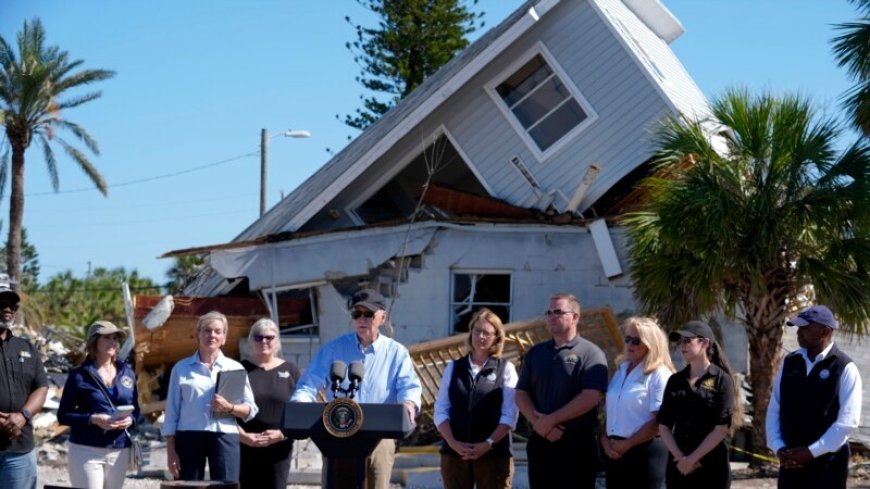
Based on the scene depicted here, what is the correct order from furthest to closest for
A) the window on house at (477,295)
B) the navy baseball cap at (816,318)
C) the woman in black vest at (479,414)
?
the window on house at (477,295) < the woman in black vest at (479,414) < the navy baseball cap at (816,318)

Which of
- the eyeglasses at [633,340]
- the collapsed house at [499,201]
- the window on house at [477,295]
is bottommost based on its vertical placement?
the eyeglasses at [633,340]

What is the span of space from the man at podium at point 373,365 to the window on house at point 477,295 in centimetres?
917

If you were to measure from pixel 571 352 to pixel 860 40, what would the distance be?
8071 mm

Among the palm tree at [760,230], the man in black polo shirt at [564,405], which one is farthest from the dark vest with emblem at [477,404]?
the palm tree at [760,230]

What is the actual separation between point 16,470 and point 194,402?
1.24m

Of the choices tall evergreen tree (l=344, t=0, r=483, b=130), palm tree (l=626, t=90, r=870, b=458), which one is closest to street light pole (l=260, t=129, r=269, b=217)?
tall evergreen tree (l=344, t=0, r=483, b=130)

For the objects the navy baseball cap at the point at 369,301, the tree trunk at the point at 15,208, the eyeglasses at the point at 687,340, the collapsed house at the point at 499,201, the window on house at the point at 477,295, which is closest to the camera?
the navy baseball cap at the point at 369,301

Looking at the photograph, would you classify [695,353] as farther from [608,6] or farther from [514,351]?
[608,6]

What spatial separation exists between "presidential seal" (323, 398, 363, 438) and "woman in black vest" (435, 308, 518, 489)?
199cm

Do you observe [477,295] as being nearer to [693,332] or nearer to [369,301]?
[693,332]

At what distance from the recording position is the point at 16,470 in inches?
313

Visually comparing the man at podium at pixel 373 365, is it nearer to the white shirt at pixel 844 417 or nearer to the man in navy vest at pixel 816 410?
the man in navy vest at pixel 816 410

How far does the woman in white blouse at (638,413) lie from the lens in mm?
8242

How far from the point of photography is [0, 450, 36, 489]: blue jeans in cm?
791
